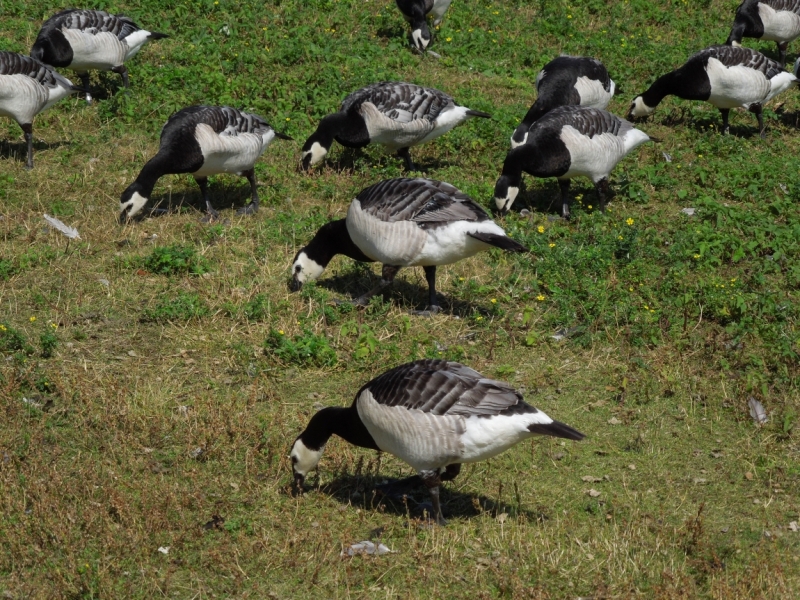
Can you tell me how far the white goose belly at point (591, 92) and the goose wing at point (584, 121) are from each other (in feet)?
6.58

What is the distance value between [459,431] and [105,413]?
305 cm

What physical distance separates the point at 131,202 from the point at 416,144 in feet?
13.1

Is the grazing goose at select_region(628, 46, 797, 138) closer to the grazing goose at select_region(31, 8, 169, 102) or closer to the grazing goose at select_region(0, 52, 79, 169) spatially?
the grazing goose at select_region(31, 8, 169, 102)

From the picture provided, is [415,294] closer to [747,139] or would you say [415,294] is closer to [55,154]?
[55,154]

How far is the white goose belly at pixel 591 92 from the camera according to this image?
563 inches

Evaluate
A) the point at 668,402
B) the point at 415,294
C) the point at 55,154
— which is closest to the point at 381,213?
the point at 415,294

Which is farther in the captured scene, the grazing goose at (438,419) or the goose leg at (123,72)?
the goose leg at (123,72)

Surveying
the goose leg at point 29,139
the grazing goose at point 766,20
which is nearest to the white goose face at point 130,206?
the goose leg at point 29,139

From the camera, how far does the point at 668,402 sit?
8.53 m

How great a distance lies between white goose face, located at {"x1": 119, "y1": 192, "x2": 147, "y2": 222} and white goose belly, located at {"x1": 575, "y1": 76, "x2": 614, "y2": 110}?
6470 millimetres

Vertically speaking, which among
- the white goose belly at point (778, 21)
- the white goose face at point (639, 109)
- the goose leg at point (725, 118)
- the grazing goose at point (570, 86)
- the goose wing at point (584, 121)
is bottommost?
the white goose face at point (639, 109)

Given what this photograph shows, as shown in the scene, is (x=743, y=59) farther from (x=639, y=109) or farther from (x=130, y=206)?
(x=130, y=206)

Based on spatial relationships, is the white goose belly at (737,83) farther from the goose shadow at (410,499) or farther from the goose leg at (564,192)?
the goose shadow at (410,499)

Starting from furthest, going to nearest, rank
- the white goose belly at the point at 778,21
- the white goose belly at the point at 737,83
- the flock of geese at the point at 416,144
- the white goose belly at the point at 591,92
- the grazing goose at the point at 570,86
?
the white goose belly at the point at 778,21 → the white goose belly at the point at 737,83 → the white goose belly at the point at 591,92 → the grazing goose at the point at 570,86 → the flock of geese at the point at 416,144
